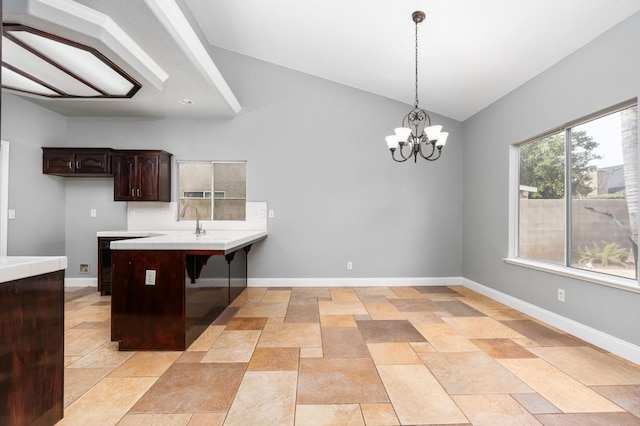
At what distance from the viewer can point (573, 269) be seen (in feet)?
10.1

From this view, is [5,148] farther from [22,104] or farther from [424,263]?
[424,263]

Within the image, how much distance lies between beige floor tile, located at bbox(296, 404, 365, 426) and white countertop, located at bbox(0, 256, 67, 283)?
147cm

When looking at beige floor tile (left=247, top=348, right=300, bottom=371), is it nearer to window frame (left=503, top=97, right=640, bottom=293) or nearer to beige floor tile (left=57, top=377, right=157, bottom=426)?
beige floor tile (left=57, top=377, right=157, bottom=426)

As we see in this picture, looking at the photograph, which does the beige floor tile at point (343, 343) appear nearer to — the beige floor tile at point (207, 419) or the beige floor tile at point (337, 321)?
the beige floor tile at point (337, 321)

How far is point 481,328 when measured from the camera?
315 centimetres

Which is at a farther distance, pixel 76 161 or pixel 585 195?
pixel 76 161

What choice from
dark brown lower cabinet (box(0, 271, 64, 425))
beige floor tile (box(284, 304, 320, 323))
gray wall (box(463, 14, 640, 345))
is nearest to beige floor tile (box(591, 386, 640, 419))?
gray wall (box(463, 14, 640, 345))

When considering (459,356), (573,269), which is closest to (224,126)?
(459,356)

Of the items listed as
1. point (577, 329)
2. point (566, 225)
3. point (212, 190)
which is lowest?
point (577, 329)

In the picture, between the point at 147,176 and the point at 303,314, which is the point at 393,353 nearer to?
the point at 303,314

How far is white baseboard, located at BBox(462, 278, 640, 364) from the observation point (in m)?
2.46

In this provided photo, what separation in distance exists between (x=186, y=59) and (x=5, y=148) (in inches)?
112

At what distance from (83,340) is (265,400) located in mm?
1983

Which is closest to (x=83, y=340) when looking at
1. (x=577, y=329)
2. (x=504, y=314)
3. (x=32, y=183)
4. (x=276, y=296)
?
(x=276, y=296)
